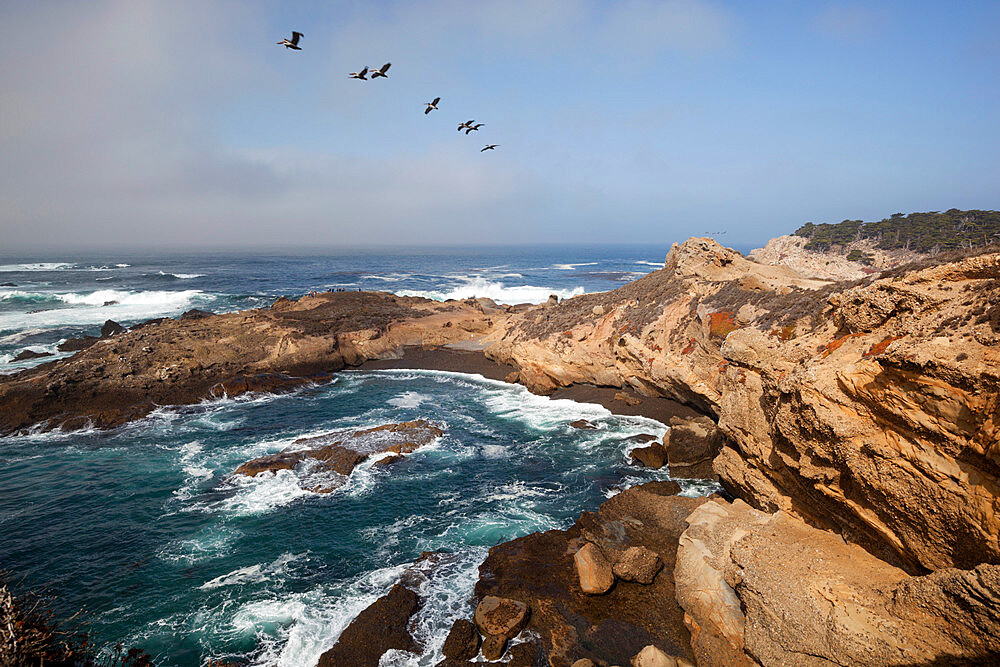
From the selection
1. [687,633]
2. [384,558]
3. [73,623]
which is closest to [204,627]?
[73,623]

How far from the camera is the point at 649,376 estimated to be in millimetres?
20438

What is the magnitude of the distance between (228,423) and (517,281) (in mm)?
59015

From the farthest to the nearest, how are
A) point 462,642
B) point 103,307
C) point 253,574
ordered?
point 103,307, point 253,574, point 462,642

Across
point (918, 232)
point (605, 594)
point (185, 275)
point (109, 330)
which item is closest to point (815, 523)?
point (605, 594)

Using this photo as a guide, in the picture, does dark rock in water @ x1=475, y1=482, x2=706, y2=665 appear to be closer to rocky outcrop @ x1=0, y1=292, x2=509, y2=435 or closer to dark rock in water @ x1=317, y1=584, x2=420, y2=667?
dark rock in water @ x1=317, y1=584, x2=420, y2=667

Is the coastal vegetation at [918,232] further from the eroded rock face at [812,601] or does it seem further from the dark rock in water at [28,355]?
the dark rock in water at [28,355]

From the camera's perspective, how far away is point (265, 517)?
13.4 metres

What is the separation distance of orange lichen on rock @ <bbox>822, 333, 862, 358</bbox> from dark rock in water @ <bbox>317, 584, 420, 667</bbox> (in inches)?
383

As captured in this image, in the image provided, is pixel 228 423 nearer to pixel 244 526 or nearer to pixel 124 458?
pixel 124 458

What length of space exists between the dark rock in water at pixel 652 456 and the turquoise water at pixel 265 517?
53cm

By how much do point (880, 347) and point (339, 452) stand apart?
1581 centimetres

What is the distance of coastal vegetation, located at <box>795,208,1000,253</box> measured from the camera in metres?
34.9

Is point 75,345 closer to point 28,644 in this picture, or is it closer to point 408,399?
point 408,399

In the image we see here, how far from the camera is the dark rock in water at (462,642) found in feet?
27.4
